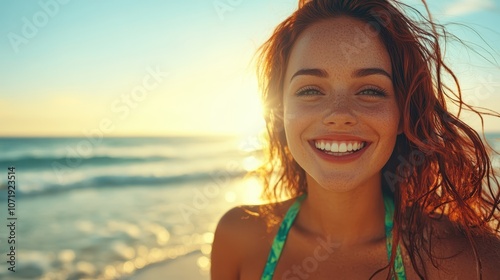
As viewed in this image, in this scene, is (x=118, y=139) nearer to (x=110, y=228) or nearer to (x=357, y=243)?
(x=110, y=228)

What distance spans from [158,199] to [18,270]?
695cm

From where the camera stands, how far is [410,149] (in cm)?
328

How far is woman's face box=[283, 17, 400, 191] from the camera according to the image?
9.41ft

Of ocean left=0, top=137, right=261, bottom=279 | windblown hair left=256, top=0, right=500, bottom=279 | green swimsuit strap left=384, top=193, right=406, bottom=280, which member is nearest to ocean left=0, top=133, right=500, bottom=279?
ocean left=0, top=137, right=261, bottom=279

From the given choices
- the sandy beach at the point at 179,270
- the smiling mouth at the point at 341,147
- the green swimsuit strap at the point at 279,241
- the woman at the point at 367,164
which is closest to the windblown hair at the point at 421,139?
the woman at the point at 367,164

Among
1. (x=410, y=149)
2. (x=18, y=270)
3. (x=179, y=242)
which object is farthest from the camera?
(x=179, y=242)

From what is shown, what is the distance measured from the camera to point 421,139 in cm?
311

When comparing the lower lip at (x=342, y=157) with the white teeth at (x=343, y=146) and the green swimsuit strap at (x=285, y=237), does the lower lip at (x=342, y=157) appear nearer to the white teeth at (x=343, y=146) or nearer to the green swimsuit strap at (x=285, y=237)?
the white teeth at (x=343, y=146)

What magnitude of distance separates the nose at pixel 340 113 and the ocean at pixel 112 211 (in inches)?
43.5

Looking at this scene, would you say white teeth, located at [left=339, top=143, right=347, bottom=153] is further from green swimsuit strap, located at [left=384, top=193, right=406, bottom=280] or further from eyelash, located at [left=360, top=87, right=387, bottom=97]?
green swimsuit strap, located at [left=384, top=193, right=406, bottom=280]

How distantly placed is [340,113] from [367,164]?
0.34m

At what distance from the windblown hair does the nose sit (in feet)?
1.13

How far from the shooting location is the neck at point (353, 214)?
3287 millimetres

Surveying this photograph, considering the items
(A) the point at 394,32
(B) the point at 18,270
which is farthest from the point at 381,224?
(B) the point at 18,270
